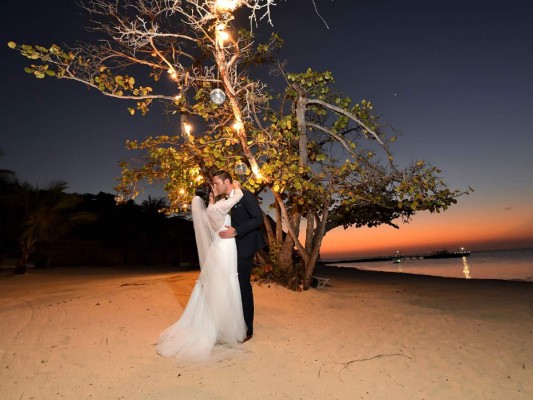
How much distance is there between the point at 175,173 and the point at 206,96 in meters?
2.10

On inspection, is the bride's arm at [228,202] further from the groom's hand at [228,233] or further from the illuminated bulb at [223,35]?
the illuminated bulb at [223,35]

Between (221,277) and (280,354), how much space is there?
1.17 metres

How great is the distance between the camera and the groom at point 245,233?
445cm

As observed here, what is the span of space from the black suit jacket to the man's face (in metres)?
0.22

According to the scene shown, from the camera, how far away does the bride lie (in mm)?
4125

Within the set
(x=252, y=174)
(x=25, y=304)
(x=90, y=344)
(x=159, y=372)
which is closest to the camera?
(x=159, y=372)

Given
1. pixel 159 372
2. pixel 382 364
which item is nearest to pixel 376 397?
pixel 382 364

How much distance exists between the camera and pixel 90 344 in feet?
14.0

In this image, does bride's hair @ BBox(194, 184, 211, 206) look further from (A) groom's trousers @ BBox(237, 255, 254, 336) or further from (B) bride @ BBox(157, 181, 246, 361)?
(A) groom's trousers @ BBox(237, 255, 254, 336)

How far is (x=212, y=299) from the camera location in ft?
14.0

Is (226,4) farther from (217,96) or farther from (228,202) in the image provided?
(228,202)

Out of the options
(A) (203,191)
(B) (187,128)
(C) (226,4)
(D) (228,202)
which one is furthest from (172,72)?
(D) (228,202)

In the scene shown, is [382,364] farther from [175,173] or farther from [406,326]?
[175,173]

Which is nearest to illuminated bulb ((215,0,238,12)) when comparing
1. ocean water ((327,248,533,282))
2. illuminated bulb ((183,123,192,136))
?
illuminated bulb ((183,123,192,136))
